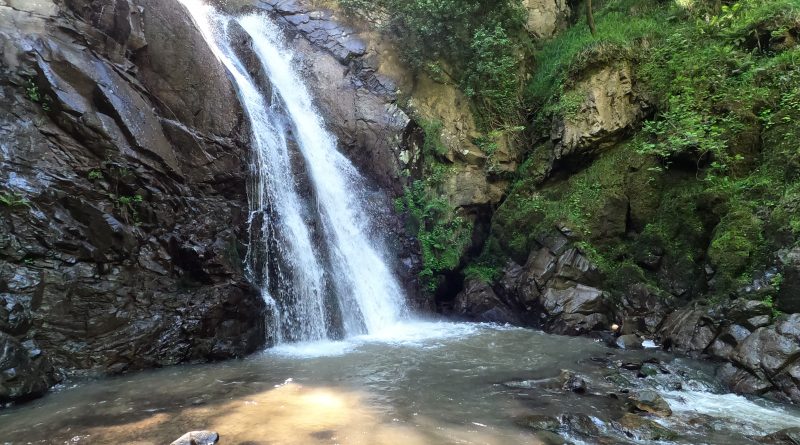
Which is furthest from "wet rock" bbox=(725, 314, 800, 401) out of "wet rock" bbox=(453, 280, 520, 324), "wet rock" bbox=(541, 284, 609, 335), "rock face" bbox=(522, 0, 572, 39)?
"rock face" bbox=(522, 0, 572, 39)

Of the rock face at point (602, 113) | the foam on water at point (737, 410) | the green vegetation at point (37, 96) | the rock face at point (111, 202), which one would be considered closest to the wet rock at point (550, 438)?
the foam on water at point (737, 410)

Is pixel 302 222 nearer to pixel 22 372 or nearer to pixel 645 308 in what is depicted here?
pixel 22 372

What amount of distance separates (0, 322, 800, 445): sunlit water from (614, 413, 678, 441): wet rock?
0.19 meters

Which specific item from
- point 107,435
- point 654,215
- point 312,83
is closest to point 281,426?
point 107,435

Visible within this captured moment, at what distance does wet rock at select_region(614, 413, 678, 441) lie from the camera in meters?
5.14

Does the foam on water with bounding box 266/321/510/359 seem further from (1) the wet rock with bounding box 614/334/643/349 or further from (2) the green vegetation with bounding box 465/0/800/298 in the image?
(1) the wet rock with bounding box 614/334/643/349

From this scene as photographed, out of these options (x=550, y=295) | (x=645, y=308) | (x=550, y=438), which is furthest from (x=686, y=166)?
(x=550, y=438)

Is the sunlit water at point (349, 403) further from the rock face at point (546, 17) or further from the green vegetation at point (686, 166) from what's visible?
the rock face at point (546, 17)

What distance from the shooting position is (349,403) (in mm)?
6020

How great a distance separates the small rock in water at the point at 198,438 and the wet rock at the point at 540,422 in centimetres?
332

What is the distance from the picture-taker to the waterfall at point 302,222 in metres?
9.90

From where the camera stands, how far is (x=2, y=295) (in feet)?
21.6

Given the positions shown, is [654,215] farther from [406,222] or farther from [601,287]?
[406,222]

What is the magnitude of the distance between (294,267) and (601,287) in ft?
22.6
